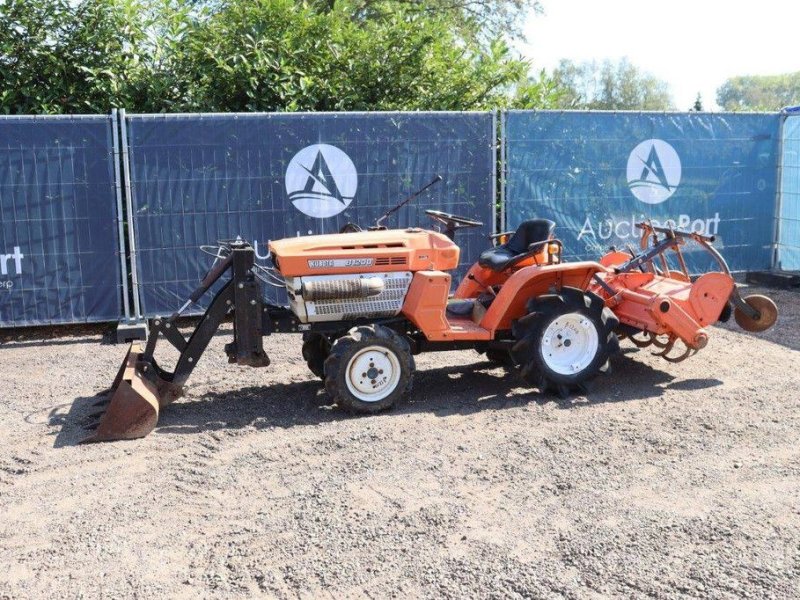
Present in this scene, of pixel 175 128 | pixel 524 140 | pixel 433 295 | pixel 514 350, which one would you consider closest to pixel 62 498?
pixel 433 295

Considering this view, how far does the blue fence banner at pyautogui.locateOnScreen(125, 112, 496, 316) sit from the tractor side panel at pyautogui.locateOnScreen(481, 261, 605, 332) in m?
3.04

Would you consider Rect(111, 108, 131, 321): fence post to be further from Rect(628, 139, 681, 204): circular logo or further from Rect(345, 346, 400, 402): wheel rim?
Rect(628, 139, 681, 204): circular logo

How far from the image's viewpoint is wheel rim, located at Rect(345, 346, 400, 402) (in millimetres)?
6148

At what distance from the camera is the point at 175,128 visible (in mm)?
8922

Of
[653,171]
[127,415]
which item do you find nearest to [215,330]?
[127,415]

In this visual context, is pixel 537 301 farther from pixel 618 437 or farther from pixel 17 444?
pixel 17 444

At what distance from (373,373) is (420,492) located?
1.53m

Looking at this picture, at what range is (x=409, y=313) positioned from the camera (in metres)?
6.39

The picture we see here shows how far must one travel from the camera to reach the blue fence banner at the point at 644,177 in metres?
9.96

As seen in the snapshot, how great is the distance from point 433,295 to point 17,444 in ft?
9.65

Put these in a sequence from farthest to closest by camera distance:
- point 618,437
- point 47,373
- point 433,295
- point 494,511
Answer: point 47,373
point 433,295
point 618,437
point 494,511

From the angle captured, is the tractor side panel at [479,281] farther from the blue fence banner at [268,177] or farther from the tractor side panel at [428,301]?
the blue fence banner at [268,177]

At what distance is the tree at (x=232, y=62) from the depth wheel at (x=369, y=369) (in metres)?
5.17

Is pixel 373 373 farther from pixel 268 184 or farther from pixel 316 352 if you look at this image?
pixel 268 184
